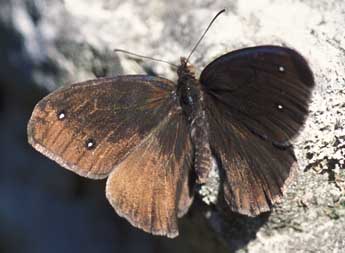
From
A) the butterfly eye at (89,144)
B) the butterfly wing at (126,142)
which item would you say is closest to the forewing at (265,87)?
the butterfly wing at (126,142)

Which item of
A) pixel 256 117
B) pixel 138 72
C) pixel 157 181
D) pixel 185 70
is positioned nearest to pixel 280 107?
pixel 256 117

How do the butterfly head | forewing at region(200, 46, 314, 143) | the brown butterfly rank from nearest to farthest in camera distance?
1. forewing at region(200, 46, 314, 143)
2. the brown butterfly
3. the butterfly head

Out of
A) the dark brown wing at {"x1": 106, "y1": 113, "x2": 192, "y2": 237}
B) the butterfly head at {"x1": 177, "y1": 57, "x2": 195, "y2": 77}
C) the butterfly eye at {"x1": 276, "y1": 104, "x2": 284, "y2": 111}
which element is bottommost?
the dark brown wing at {"x1": 106, "y1": 113, "x2": 192, "y2": 237}

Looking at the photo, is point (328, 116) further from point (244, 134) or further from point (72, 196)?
point (72, 196)

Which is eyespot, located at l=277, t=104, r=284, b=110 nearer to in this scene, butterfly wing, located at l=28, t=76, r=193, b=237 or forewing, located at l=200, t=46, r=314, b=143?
forewing, located at l=200, t=46, r=314, b=143

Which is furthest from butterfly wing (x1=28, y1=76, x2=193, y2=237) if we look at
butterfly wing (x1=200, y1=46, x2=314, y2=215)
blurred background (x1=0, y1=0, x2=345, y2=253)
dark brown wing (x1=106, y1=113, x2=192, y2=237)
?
blurred background (x1=0, y1=0, x2=345, y2=253)
